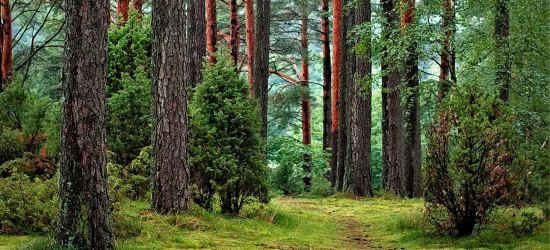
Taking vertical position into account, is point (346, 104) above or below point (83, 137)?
above

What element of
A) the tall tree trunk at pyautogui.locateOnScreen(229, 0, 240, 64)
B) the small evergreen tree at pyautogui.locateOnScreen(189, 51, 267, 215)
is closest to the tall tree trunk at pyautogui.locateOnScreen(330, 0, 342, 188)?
the tall tree trunk at pyautogui.locateOnScreen(229, 0, 240, 64)

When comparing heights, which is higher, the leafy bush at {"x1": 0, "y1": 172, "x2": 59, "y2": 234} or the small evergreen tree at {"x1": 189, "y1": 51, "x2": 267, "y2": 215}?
the small evergreen tree at {"x1": 189, "y1": 51, "x2": 267, "y2": 215}

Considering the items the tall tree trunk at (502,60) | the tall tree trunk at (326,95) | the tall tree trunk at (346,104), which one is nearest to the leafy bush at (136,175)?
the tall tree trunk at (502,60)

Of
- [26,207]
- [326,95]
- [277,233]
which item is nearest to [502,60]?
[277,233]

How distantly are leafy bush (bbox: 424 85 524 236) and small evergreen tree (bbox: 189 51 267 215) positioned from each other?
259 cm

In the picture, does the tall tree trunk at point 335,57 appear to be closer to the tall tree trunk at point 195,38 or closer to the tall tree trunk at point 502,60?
the tall tree trunk at point 195,38

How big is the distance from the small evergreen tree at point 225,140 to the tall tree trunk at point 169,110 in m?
0.38

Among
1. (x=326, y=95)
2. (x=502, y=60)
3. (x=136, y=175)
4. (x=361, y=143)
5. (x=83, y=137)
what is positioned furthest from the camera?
(x=326, y=95)

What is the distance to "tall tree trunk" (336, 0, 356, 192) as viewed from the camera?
14.6 meters

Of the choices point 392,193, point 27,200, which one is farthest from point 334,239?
point 392,193

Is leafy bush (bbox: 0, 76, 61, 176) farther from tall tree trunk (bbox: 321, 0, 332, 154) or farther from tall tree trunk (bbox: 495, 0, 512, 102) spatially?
tall tree trunk (bbox: 321, 0, 332, 154)

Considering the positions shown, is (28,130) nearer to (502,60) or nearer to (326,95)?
(502,60)

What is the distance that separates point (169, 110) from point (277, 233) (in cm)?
235

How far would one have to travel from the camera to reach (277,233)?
7.61 metres
